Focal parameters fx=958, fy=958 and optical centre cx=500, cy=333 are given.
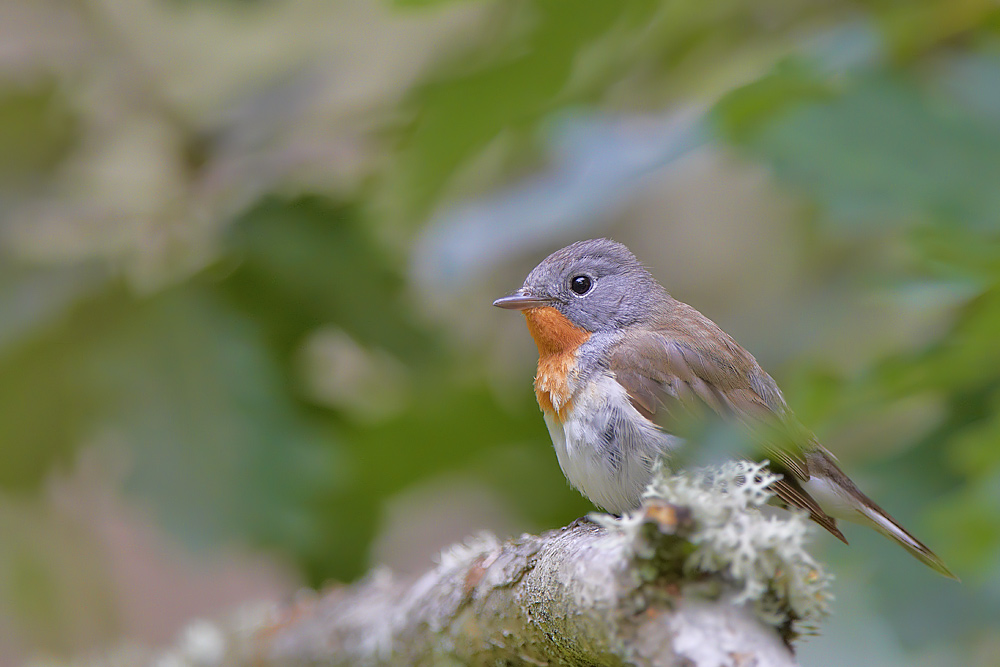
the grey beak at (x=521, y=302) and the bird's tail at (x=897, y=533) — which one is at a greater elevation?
the grey beak at (x=521, y=302)

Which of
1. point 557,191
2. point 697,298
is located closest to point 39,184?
point 557,191

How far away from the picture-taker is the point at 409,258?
13.0 ft

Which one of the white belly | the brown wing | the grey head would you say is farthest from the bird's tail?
the grey head

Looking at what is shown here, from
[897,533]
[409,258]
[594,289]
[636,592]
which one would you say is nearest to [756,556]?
[636,592]

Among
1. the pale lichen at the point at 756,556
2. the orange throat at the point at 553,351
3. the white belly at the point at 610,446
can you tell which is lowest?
the pale lichen at the point at 756,556

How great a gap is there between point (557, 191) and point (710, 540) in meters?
1.40

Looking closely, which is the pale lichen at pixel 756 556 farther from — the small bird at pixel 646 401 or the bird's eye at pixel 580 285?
the bird's eye at pixel 580 285

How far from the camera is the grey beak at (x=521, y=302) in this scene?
296 centimetres

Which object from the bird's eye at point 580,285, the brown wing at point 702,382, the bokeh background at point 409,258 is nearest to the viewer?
the brown wing at point 702,382

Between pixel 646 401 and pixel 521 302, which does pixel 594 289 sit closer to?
pixel 521 302

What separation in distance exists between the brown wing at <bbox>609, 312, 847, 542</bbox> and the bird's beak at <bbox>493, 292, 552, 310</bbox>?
1.06 ft

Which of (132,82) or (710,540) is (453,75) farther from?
(710,540)

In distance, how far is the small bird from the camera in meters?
2.47

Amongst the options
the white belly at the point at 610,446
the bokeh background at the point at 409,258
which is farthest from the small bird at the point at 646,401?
the bokeh background at the point at 409,258
